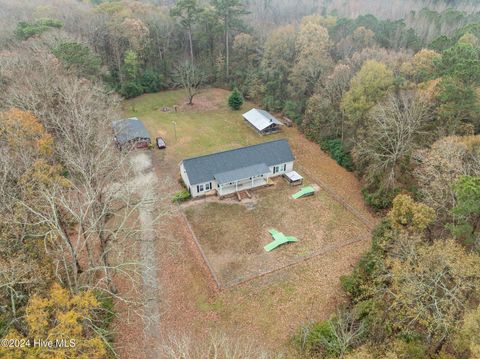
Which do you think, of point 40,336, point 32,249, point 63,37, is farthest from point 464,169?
point 63,37

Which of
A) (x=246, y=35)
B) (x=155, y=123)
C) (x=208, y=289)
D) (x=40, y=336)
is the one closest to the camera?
(x=40, y=336)

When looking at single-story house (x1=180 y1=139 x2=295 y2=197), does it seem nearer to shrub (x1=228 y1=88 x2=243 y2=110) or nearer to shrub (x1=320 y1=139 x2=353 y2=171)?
shrub (x1=320 y1=139 x2=353 y2=171)

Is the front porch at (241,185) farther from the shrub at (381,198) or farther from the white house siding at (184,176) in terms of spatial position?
the shrub at (381,198)

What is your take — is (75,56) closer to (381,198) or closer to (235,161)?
(235,161)

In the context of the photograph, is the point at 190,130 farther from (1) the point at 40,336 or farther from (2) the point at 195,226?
(1) the point at 40,336

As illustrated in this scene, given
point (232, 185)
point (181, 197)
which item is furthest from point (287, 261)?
point (181, 197)
